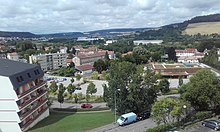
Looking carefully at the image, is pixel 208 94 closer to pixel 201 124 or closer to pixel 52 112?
pixel 201 124

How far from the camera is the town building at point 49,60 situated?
120 m

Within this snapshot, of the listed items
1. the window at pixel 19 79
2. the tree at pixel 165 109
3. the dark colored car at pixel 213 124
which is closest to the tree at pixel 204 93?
the dark colored car at pixel 213 124

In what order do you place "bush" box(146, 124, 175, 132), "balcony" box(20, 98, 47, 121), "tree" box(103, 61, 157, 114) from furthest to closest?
"tree" box(103, 61, 157, 114) < "balcony" box(20, 98, 47, 121) < "bush" box(146, 124, 175, 132)

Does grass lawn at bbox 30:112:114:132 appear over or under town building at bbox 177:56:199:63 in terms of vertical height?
over

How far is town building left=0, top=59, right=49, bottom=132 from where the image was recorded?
35500 millimetres

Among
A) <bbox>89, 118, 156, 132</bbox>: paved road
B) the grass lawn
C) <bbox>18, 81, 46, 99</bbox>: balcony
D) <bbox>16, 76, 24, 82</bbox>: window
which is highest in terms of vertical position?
<bbox>16, 76, 24, 82</bbox>: window

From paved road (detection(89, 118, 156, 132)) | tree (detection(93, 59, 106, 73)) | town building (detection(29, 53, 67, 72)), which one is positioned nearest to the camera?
paved road (detection(89, 118, 156, 132))

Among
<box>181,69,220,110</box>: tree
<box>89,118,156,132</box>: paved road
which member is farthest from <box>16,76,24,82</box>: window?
<box>181,69,220,110</box>: tree

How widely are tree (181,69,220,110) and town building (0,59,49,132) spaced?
21708 millimetres

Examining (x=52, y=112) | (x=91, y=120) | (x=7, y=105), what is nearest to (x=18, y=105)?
(x=7, y=105)

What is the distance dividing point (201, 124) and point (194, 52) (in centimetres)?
11200

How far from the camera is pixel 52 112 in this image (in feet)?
162

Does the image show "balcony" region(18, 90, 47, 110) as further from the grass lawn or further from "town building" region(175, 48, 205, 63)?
"town building" region(175, 48, 205, 63)

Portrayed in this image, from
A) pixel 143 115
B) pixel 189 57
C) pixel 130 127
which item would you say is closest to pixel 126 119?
pixel 130 127
